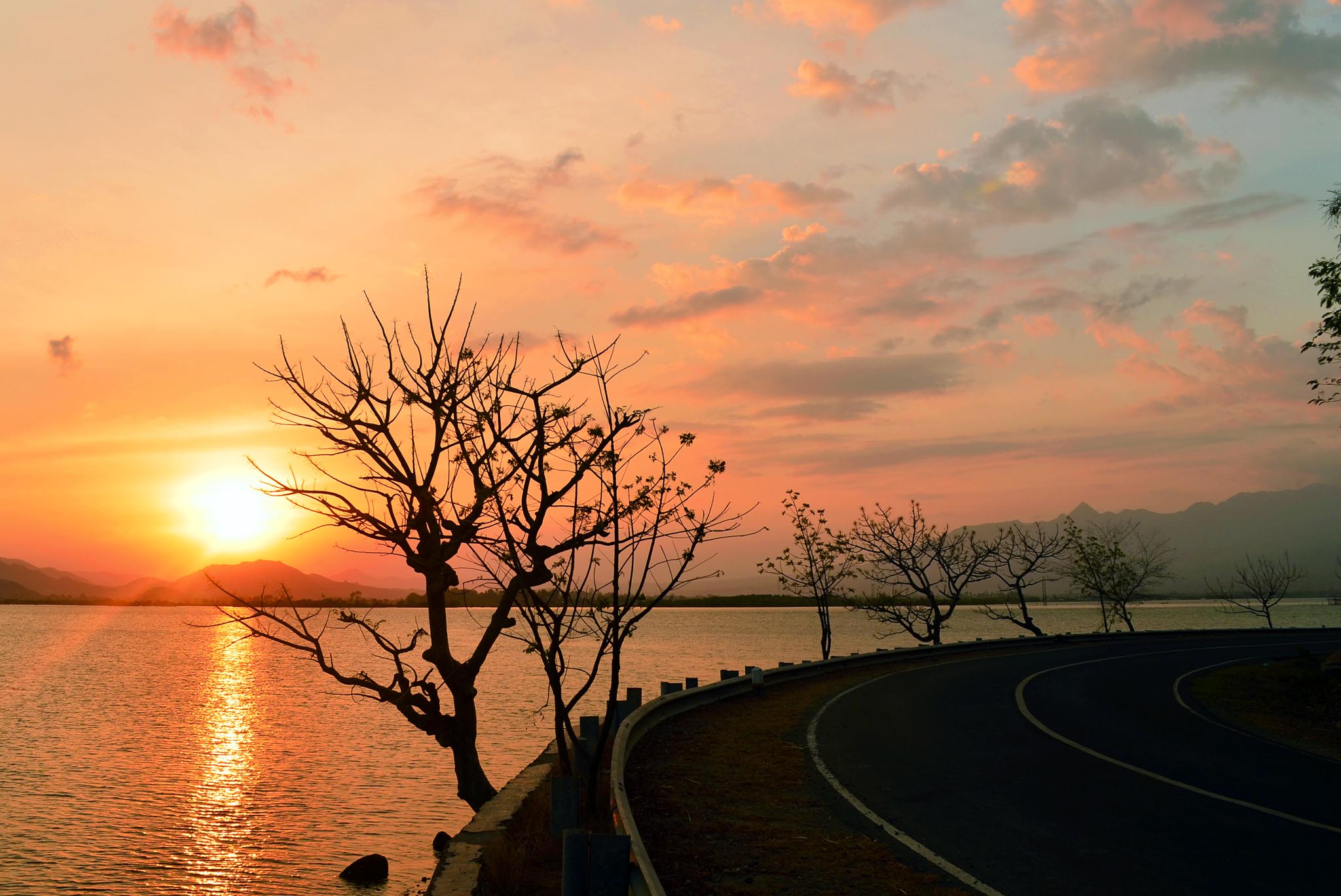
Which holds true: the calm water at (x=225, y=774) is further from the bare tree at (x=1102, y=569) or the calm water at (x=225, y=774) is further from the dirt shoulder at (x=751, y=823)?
the bare tree at (x=1102, y=569)

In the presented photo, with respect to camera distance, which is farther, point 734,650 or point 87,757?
point 734,650

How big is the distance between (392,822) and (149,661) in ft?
239

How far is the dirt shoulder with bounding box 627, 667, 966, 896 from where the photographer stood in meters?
8.60

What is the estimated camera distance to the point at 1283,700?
22.6 metres

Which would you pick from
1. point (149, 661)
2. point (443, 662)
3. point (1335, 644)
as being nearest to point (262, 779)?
point (443, 662)

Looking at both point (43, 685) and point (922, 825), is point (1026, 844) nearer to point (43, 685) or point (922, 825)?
point (922, 825)

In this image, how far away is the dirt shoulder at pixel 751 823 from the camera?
28.2ft

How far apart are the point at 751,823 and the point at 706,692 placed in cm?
1061

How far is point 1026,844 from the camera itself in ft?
32.1

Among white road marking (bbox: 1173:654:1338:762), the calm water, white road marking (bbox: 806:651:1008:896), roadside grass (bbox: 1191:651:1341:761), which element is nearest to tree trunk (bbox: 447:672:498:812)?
the calm water

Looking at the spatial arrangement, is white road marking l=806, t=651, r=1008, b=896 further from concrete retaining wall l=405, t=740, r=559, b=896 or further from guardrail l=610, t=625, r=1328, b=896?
concrete retaining wall l=405, t=740, r=559, b=896

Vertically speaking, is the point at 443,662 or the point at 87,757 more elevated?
the point at 443,662

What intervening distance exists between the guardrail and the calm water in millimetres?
6410

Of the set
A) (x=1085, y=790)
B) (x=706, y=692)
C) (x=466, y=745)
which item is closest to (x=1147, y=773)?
(x=1085, y=790)
